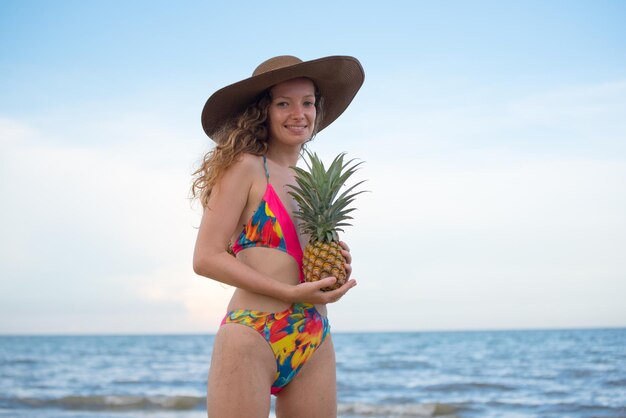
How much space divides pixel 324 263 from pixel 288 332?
0.39 metres

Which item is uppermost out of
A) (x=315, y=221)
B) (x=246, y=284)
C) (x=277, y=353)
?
(x=315, y=221)

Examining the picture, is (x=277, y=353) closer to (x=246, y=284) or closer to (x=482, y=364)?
(x=246, y=284)

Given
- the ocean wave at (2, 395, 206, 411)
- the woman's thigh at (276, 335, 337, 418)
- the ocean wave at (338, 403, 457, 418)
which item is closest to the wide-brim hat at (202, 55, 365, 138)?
the woman's thigh at (276, 335, 337, 418)

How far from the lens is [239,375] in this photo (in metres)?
3.30

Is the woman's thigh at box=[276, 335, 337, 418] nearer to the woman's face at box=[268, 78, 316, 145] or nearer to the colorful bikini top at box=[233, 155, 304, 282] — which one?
the colorful bikini top at box=[233, 155, 304, 282]

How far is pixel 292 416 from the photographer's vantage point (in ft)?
11.8

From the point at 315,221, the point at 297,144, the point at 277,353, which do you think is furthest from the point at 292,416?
the point at 297,144

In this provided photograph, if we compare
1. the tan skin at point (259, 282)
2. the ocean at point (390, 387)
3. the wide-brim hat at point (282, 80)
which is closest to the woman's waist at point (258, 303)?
the tan skin at point (259, 282)

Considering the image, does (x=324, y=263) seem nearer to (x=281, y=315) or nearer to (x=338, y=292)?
(x=338, y=292)

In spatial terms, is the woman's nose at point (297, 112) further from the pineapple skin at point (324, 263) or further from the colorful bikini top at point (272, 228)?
the pineapple skin at point (324, 263)

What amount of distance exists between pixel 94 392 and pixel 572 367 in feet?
48.1

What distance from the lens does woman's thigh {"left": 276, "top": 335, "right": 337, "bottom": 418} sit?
3.57 metres

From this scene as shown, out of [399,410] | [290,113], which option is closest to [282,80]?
[290,113]

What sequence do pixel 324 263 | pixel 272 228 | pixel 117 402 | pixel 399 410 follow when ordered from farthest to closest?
1. pixel 117 402
2. pixel 399 410
3. pixel 272 228
4. pixel 324 263
